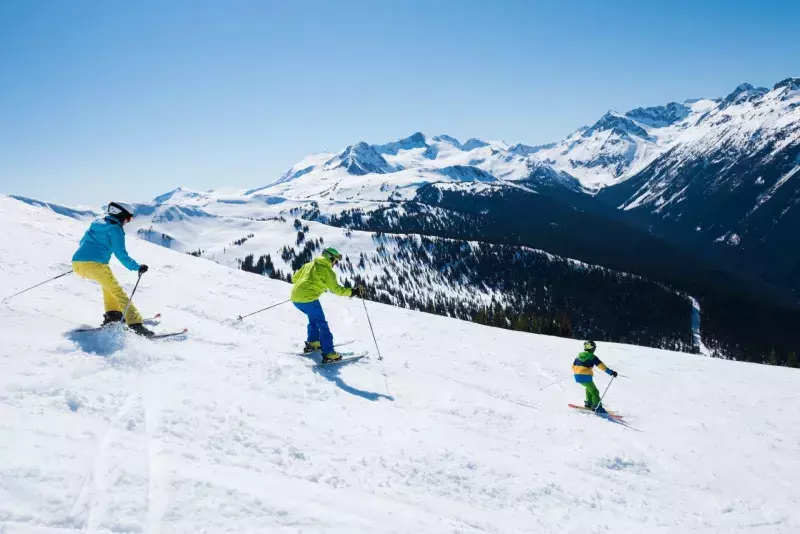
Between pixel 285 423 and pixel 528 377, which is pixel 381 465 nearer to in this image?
pixel 285 423

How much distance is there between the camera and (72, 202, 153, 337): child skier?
37.4ft

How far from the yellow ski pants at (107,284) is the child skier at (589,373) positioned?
50.1ft

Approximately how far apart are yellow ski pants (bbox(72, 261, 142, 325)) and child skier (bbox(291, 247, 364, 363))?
4509 mm

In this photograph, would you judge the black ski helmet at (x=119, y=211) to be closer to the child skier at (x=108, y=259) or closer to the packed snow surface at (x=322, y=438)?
the child skier at (x=108, y=259)

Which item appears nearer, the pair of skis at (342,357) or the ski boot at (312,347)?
the pair of skis at (342,357)

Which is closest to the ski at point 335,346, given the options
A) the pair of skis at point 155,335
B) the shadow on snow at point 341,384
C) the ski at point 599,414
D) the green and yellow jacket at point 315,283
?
the shadow on snow at point 341,384

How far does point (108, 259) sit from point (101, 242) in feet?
1.62

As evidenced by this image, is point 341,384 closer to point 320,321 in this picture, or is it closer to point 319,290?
point 320,321

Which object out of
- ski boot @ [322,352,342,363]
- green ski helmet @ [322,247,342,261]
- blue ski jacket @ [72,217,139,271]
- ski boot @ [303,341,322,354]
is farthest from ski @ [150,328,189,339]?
green ski helmet @ [322,247,342,261]

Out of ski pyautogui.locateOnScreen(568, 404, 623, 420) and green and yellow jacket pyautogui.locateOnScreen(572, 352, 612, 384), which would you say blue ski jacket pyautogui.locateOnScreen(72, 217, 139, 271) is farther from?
green and yellow jacket pyautogui.locateOnScreen(572, 352, 612, 384)

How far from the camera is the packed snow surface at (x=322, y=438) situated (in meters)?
5.91

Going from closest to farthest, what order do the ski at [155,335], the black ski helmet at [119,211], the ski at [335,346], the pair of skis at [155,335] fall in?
the ski at [155,335] → the pair of skis at [155,335] → the black ski helmet at [119,211] → the ski at [335,346]

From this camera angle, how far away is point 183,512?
5.61 metres

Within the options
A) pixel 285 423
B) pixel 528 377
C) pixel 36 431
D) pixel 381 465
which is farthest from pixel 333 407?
pixel 528 377
